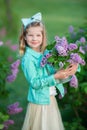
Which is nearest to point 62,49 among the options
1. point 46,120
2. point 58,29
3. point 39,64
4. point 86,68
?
point 39,64

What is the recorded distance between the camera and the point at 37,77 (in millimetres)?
3559

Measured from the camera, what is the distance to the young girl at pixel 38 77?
351 cm

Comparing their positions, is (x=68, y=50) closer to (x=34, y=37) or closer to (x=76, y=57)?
(x=76, y=57)

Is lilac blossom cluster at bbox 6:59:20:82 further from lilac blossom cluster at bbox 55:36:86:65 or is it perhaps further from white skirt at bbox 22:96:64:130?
lilac blossom cluster at bbox 55:36:86:65

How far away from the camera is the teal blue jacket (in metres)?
3.50

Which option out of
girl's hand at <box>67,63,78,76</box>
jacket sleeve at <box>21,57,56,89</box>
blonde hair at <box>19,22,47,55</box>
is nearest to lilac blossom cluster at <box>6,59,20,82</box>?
blonde hair at <box>19,22,47,55</box>

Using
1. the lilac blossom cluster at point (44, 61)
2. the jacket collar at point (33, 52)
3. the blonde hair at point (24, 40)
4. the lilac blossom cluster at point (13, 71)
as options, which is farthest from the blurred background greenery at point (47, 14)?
the lilac blossom cluster at point (44, 61)

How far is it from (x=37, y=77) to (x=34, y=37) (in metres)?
0.35

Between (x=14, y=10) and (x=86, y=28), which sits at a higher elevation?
(x=14, y=10)

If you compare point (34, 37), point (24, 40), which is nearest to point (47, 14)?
point (24, 40)

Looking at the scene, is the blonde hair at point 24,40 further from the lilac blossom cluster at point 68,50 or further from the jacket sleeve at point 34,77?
the lilac blossom cluster at point 68,50

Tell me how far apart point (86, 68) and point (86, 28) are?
53cm

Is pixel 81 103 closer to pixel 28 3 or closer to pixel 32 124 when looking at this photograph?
pixel 32 124

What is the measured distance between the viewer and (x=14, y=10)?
690cm
